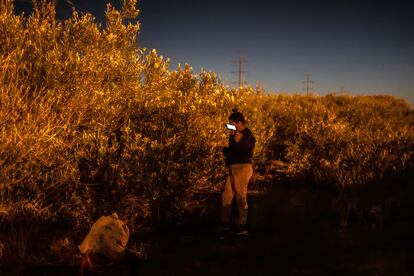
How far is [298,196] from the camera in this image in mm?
9406

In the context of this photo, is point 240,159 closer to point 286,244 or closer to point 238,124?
point 238,124

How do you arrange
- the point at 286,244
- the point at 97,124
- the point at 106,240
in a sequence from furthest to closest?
1. the point at 97,124
2. the point at 286,244
3. the point at 106,240

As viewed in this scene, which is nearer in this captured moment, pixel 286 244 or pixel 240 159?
pixel 286 244

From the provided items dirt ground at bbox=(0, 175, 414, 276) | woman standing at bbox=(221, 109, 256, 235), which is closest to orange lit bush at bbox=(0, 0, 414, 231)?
dirt ground at bbox=(0, 175, 414, 276)

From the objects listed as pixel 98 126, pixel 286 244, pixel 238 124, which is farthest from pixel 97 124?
pixel 286 244

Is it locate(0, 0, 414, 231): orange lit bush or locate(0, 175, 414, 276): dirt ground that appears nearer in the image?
locate(0, 175, 414, 276): dirt ground

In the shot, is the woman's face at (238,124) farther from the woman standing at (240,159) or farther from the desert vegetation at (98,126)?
the desert vegetation at (98,126)

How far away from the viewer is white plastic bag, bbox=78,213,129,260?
438cm

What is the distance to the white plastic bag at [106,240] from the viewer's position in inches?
172

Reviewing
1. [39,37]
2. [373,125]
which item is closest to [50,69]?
[39,37]

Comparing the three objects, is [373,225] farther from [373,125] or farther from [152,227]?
[373,125]

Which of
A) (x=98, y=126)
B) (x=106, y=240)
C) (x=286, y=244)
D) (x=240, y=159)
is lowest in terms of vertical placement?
(x=286, y=244)

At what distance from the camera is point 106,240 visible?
4453 millimetres

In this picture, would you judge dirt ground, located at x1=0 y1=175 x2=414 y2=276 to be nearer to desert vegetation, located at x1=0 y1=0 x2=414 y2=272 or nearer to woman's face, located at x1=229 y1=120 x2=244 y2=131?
desert vegetation, located at x1=0 y1=0 x2=414 y2=272
